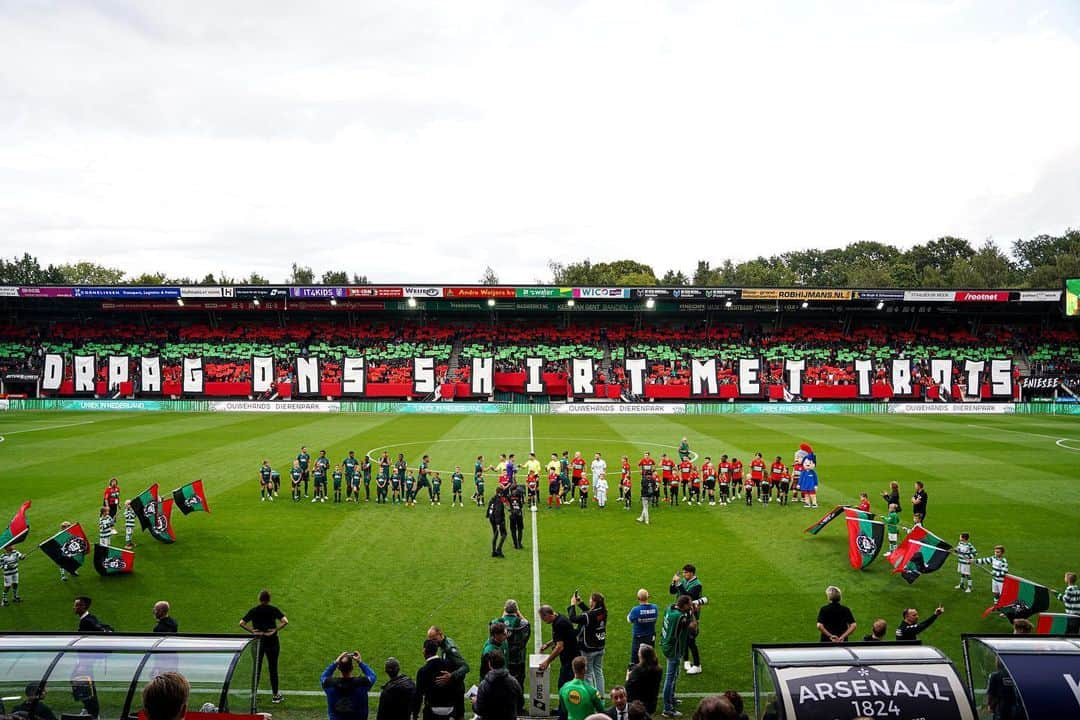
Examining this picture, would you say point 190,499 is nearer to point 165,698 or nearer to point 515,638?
point 515,638

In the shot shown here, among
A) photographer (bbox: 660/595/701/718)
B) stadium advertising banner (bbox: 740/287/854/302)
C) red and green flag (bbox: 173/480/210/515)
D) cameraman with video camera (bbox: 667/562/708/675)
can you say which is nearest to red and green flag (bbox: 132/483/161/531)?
red and green flag (bbox: 173/480/210/515)

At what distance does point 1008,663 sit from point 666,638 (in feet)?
15.0

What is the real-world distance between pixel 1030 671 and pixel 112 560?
16.6m

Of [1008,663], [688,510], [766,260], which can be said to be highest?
[766,260]

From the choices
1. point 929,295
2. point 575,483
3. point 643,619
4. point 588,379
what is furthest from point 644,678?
point 929,295

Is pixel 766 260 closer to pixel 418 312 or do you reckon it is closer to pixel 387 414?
pixel 418 312

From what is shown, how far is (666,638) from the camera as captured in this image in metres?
9.74

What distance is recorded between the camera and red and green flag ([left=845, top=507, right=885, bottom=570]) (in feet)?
51.4

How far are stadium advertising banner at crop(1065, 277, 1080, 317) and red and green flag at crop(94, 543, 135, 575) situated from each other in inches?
2368

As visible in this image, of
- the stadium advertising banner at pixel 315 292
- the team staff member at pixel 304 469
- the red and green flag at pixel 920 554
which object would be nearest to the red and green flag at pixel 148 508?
the team staff member at pixel 304 469

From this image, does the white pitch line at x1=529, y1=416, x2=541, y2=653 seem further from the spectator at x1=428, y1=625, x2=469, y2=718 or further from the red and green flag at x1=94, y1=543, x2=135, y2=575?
the red and green flag at x1=94, y1=543, x2=135, y2=575

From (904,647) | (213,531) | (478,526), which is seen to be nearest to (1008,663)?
(904,647)

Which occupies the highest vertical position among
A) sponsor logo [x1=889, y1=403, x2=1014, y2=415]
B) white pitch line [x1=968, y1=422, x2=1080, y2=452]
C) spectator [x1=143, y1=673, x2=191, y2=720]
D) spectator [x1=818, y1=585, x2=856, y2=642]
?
spectator [x1=143, y1=673, x2=191, y2=720]

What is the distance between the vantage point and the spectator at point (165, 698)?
4043mm
